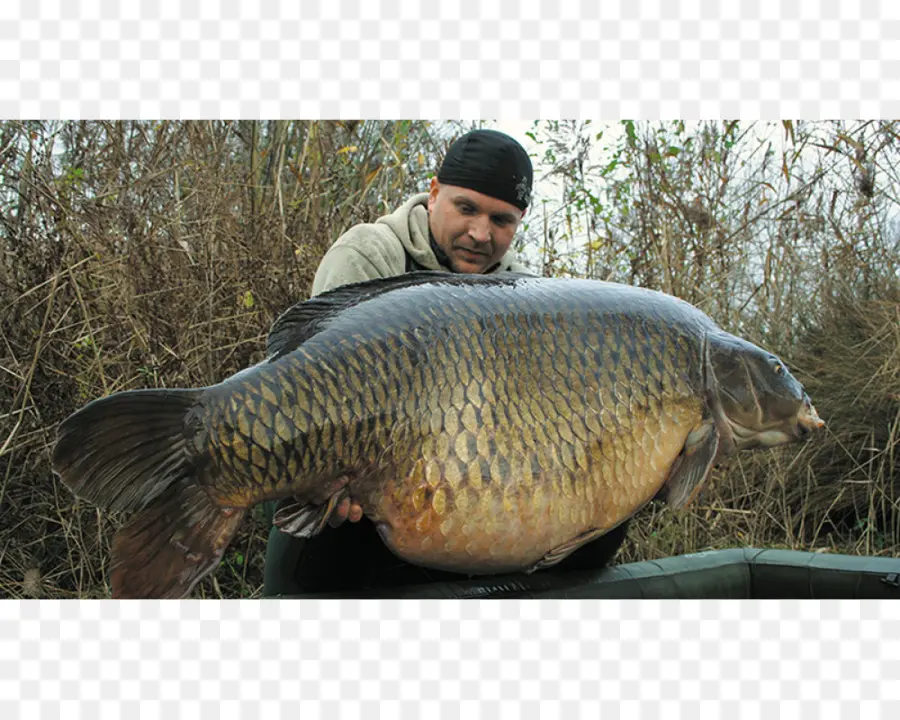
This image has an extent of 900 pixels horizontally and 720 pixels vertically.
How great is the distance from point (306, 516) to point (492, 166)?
0.92 meters

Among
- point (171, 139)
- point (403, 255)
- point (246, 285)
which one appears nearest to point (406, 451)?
point (403, 255)

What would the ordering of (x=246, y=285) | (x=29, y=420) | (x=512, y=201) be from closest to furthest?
(x=512, y=201) → (x=29, y=420) → (x=246, y=285)

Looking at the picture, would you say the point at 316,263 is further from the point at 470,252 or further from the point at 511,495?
the point at 511,495

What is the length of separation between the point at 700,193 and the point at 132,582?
2788mm

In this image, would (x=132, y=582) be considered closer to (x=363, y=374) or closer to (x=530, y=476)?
(x=363, y=374)

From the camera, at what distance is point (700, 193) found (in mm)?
3504

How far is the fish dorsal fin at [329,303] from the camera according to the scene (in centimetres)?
135

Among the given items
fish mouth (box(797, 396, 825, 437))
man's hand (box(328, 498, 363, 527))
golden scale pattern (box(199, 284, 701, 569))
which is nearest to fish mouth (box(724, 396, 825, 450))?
fish mouth (box(797, 396, 825, 437))

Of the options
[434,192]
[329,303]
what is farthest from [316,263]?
[329,303]

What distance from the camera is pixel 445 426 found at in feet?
4.39

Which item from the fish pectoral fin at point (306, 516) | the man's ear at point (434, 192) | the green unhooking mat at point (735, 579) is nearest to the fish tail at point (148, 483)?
the fish pectoral fin at point (306, 516)

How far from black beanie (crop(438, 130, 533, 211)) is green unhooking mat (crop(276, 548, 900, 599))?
2.57ft

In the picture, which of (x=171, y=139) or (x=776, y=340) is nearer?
(x=171, y=139)

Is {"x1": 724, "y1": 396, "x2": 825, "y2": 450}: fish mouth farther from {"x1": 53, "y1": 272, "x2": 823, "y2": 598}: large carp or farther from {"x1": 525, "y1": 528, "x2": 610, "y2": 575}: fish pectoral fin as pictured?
{"x1": 525, "y1": 528, "x2": 610, "y2": 575}: fish pectoral fin
